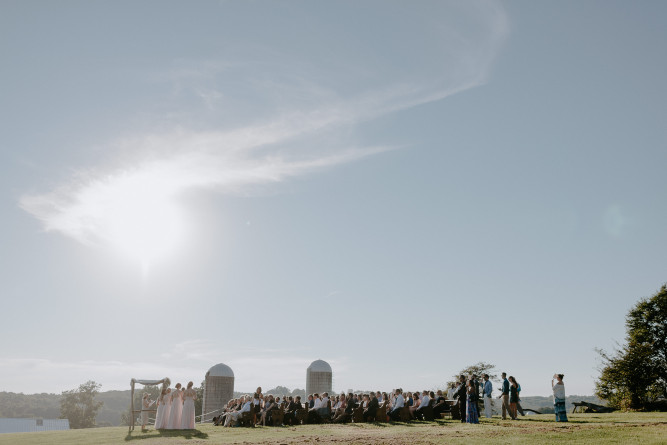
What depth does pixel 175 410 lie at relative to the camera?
2242 cm

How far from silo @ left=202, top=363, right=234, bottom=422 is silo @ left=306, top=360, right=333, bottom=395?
7839 millimetres

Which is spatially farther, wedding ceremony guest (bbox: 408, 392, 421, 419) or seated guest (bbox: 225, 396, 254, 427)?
wedding ceremony guest (bbox: 408, 392, 421, 419)

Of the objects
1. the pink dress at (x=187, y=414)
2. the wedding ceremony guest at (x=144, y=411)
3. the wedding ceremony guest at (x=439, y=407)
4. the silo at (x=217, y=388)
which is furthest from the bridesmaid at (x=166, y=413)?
the silo at (x=217, y=388)

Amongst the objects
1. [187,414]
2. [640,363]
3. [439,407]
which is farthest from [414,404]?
[640,363]

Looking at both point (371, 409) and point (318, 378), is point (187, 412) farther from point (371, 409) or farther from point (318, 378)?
point (318, 378)

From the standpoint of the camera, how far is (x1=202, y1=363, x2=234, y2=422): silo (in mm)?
46500

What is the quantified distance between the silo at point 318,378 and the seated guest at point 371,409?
25.2 meters

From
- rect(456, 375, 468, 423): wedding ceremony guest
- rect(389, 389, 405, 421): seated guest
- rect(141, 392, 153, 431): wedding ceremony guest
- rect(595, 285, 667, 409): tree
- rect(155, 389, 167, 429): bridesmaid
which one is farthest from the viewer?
rect(595, 285, 667, 409): tree

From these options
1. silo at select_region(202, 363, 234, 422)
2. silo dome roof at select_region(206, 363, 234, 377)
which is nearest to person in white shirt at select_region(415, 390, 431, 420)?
silo at select_region(202, 363, 234, 422)

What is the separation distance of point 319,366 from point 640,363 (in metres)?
28.5

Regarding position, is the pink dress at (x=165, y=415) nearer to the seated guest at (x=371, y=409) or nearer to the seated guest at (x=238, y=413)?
the seated guest at (x=238, y=413)

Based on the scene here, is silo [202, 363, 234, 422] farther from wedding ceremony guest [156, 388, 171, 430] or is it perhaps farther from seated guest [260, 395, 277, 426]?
wedding ceremony guest [156, 388, 171, 430]

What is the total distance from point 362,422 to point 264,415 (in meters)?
5.02

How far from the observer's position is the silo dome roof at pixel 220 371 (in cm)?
4734
